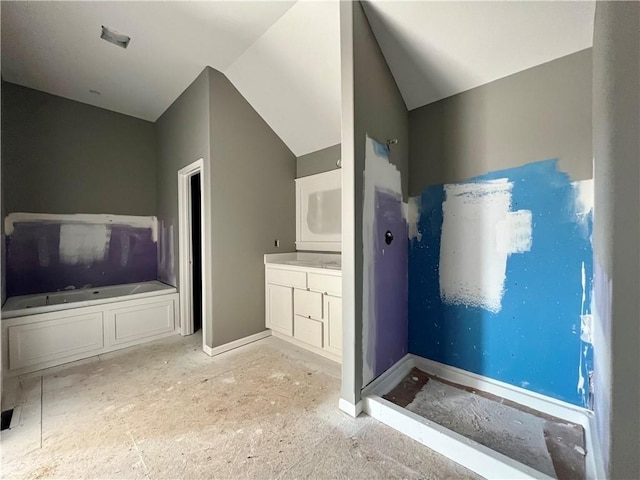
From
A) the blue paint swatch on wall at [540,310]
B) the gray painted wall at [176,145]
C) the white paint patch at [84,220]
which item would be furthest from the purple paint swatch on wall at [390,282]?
the white paint patch at [84,220]

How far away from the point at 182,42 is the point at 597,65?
2928 mm

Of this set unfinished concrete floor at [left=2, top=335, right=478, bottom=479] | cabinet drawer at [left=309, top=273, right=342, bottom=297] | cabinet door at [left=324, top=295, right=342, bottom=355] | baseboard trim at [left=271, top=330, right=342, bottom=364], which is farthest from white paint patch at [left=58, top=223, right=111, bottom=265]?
cabinet door at [left=324, top=295, right=342, bottom=355]

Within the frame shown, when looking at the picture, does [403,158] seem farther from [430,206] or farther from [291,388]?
[291,388]

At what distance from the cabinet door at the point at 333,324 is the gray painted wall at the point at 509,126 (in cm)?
117

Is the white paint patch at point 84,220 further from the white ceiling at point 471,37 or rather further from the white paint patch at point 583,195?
the white paint patch at point 583,195

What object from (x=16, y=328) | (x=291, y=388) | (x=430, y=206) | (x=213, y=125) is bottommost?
(x=291, y=388)

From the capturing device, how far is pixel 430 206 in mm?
2152

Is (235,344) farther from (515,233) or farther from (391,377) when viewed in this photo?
(515,233)

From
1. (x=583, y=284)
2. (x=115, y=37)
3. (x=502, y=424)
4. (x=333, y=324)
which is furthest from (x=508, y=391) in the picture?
(x=115, y=37)

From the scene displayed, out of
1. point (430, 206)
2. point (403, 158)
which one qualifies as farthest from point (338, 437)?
point (403, 158)

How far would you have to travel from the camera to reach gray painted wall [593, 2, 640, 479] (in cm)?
82

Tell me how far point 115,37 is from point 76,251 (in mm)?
2422

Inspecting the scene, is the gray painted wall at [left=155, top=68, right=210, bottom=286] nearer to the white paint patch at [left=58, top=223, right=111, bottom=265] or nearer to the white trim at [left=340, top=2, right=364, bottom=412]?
the white paint patch at [left=58, top=223, right=111, bottom=265]

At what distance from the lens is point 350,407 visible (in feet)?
5.57
